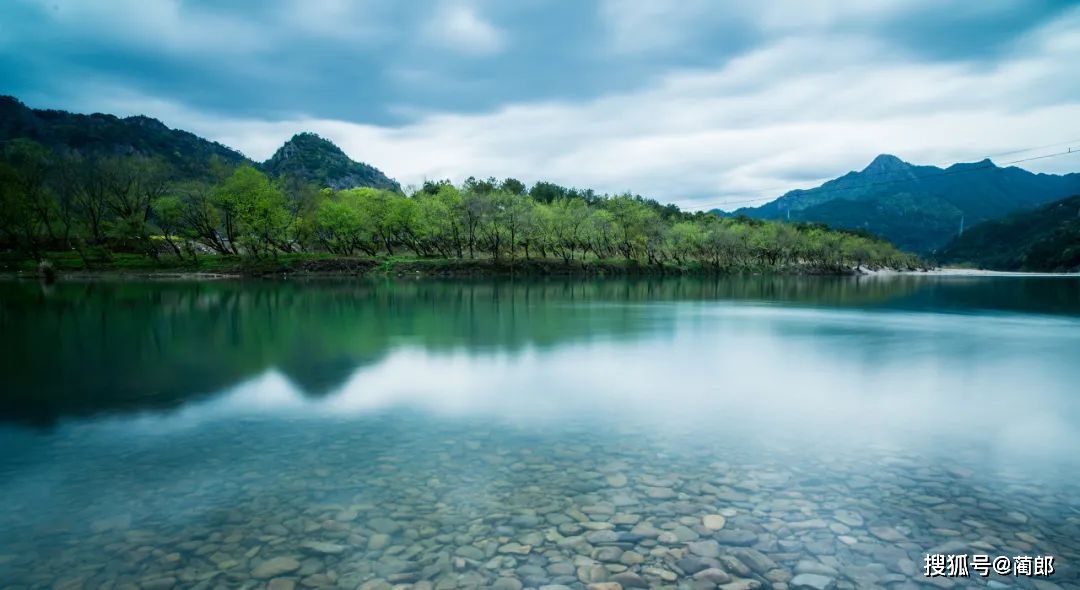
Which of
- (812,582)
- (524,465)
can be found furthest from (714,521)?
(524,465)

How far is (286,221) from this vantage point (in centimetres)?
7644

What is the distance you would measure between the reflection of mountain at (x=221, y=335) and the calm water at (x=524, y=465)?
0.19 m

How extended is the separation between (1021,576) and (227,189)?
262 ft

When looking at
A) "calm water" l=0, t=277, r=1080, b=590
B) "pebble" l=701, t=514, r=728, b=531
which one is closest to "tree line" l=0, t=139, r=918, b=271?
Answer: "calm water" l=0, t=277, r=1080, b=590

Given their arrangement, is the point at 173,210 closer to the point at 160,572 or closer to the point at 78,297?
the point at 78,297

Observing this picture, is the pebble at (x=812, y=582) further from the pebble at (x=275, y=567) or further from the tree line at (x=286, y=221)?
the tree line at (x=286, y=221)

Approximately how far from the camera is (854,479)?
858 centimetres

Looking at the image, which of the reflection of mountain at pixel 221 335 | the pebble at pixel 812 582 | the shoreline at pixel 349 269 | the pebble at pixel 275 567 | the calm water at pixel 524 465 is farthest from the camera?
the shoreline at pixel 349 269

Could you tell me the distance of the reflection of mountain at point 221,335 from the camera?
14.0 m

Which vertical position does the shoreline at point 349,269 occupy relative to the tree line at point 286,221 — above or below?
below

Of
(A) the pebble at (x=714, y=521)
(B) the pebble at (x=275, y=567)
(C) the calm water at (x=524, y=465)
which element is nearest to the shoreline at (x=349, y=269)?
(C) the calm water at (x=524, y=465)

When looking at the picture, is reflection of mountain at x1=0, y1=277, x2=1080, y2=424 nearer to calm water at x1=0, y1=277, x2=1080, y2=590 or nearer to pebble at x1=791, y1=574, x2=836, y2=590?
calm water at x1=0, y1=277, x2=1080, y2=590

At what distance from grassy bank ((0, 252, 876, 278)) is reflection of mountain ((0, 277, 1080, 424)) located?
84.5ft

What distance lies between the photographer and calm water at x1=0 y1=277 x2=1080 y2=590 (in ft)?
19.9
